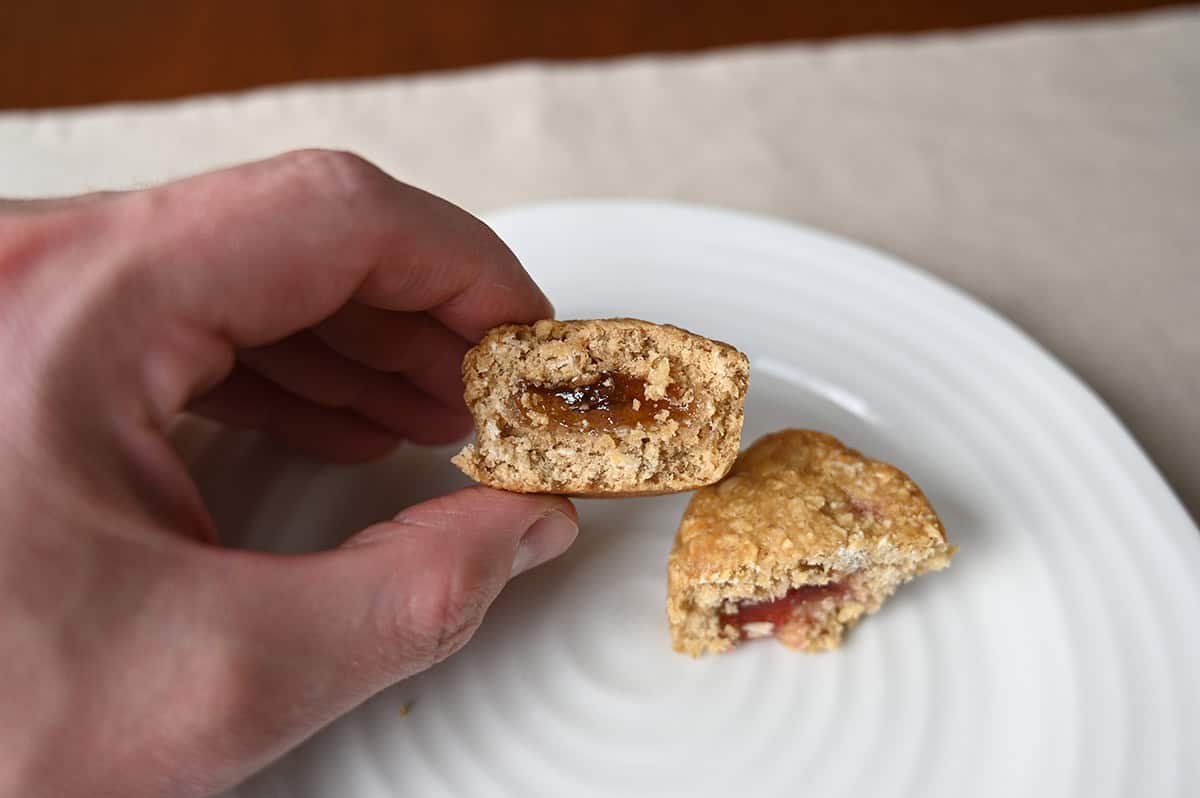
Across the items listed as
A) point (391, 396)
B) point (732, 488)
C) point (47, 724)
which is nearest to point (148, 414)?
point (47, 724)

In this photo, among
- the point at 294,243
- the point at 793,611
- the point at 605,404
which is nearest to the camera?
the point at 294,243

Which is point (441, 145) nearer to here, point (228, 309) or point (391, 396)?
point (391, 396)

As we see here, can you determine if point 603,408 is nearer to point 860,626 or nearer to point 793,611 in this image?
point 793,611

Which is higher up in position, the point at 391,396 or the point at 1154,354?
the point at 1154,354

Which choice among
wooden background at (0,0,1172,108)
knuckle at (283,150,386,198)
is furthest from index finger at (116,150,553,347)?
wooden background at (0,0,1172,108)

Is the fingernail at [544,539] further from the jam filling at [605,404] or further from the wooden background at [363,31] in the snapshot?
the wooden background at [363,31]

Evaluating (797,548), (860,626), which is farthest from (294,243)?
(860,626)

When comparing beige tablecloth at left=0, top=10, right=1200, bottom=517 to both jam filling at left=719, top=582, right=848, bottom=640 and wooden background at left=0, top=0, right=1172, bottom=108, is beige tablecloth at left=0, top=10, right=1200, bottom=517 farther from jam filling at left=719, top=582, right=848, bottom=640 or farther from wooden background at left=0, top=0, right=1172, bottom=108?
jam filling at left=719, top=582, right=848, bottom=640
